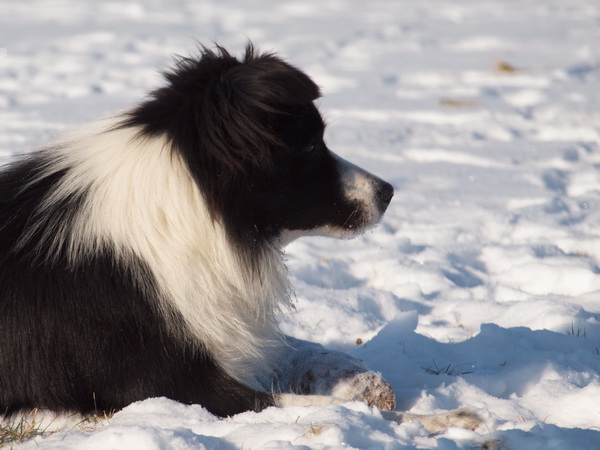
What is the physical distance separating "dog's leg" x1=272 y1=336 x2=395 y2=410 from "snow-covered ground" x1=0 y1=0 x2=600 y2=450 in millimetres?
131

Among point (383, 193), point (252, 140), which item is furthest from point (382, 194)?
point (252, 140)

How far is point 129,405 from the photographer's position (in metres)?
2.79

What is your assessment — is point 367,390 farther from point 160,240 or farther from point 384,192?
point 160,240

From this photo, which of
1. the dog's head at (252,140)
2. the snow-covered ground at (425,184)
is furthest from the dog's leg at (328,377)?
the dog's head at (252,140)

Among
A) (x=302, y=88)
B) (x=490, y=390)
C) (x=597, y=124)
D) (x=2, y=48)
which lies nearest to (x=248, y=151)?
(x=302, y=88)

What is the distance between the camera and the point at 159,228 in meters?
2.90

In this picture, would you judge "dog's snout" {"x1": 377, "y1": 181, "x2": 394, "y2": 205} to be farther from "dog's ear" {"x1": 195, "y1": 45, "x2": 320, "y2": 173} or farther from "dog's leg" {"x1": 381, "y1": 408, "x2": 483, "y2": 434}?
"dog's leg" {"x1": 381, "y1": 408, "x2": 483, "y2": 434}

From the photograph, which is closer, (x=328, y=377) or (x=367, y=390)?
(x=367, y=390)

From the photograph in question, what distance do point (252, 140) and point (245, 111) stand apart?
0.34ft

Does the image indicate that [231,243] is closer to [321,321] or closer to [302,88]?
[302,88]

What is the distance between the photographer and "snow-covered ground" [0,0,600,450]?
109 inches

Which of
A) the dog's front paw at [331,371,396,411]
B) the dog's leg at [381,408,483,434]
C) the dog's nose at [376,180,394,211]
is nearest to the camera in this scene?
the dog's leg at [381,408,483,434]

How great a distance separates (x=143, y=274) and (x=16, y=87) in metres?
7.15

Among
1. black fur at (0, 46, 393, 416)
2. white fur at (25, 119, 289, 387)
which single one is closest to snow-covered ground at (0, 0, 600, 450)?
black fur at (0, 46, 393, 416)
